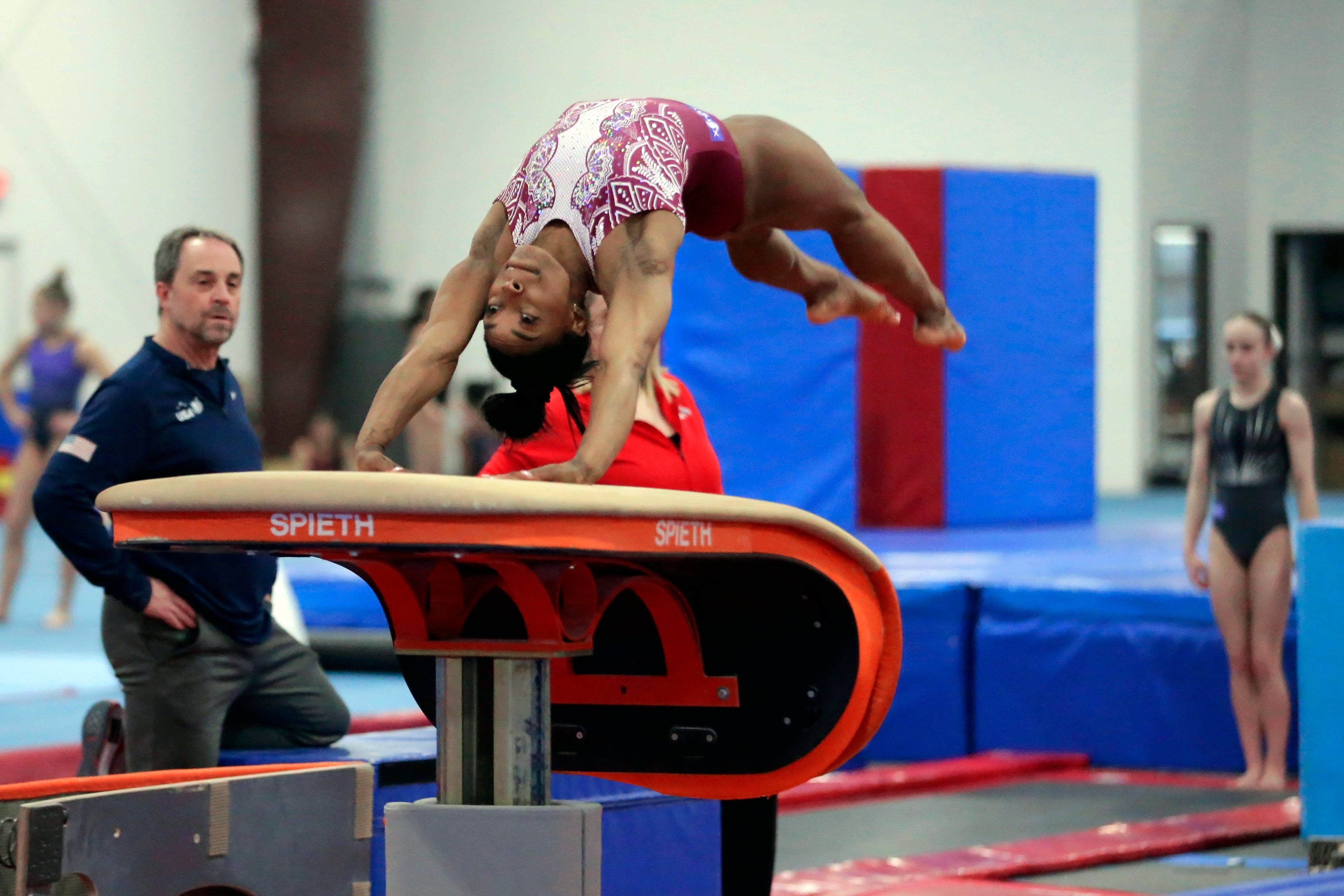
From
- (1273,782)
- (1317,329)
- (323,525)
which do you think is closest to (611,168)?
(323,525)

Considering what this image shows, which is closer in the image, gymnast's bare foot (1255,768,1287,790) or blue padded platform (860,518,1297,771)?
gymnast's bare foot (1255,768,1287,790)

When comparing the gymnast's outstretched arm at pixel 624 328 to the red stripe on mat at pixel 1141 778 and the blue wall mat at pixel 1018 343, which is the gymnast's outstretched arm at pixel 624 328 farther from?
the blue wall mat at pixel 1018 343

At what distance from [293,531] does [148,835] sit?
0.86 metres

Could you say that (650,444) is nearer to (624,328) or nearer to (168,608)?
(624,328)

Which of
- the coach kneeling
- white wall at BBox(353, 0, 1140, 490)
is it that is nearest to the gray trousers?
the coach kneeling

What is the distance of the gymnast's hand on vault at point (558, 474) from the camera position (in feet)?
6.79

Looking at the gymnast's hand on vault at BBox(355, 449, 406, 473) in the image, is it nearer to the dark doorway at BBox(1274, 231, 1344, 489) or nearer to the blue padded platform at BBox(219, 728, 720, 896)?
the blue padded platform at BBox(219, 728, 720, 896)

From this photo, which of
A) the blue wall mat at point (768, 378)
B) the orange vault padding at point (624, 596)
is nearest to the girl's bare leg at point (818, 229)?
the orange vault padding at point (624, 596)

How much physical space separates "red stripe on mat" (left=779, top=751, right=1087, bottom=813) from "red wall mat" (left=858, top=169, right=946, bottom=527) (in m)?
3.07

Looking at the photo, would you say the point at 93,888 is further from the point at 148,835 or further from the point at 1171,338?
the point at 1171,338

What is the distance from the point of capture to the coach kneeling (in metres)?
3.10

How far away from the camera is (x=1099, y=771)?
5531 millimetres

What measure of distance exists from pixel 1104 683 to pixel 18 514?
4.74 m

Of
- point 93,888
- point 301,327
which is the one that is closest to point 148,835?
point 93,888
